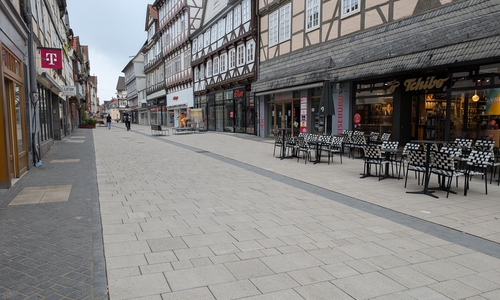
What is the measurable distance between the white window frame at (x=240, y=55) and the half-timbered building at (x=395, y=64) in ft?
18.1

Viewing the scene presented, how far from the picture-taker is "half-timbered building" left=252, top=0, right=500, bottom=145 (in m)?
9.37

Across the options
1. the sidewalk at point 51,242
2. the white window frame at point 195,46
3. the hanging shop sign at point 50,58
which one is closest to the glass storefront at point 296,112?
the hanging shop sign at point 50,58

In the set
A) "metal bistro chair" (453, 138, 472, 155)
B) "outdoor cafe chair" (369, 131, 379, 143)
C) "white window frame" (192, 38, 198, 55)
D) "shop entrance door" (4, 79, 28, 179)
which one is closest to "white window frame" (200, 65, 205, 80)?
"white window frame" (192, 38, 198, 55)

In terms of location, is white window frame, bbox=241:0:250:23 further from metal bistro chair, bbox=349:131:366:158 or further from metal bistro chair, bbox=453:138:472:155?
metal bistro chair, bbox=453:138:472:155

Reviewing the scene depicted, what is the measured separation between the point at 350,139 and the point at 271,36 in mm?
10288

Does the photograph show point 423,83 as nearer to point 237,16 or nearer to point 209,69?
point 237,16

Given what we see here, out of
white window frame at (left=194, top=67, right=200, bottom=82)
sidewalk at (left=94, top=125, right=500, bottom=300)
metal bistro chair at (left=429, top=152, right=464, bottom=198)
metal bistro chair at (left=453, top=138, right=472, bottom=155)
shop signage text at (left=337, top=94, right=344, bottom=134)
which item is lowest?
sidewalk at (left=94, top=125, right=500, bottom=300)

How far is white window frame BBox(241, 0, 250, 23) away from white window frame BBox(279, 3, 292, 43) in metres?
4.41

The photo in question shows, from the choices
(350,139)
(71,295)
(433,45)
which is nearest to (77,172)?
(71,295)

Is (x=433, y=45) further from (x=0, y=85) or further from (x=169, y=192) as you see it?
(x=0, y=85)

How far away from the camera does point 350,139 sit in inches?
503

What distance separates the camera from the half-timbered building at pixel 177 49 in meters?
35.8

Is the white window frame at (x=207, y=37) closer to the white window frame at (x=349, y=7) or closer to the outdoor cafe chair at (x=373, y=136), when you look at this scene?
the white window frame at (x=349, y=7)

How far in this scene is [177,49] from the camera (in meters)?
39.5
